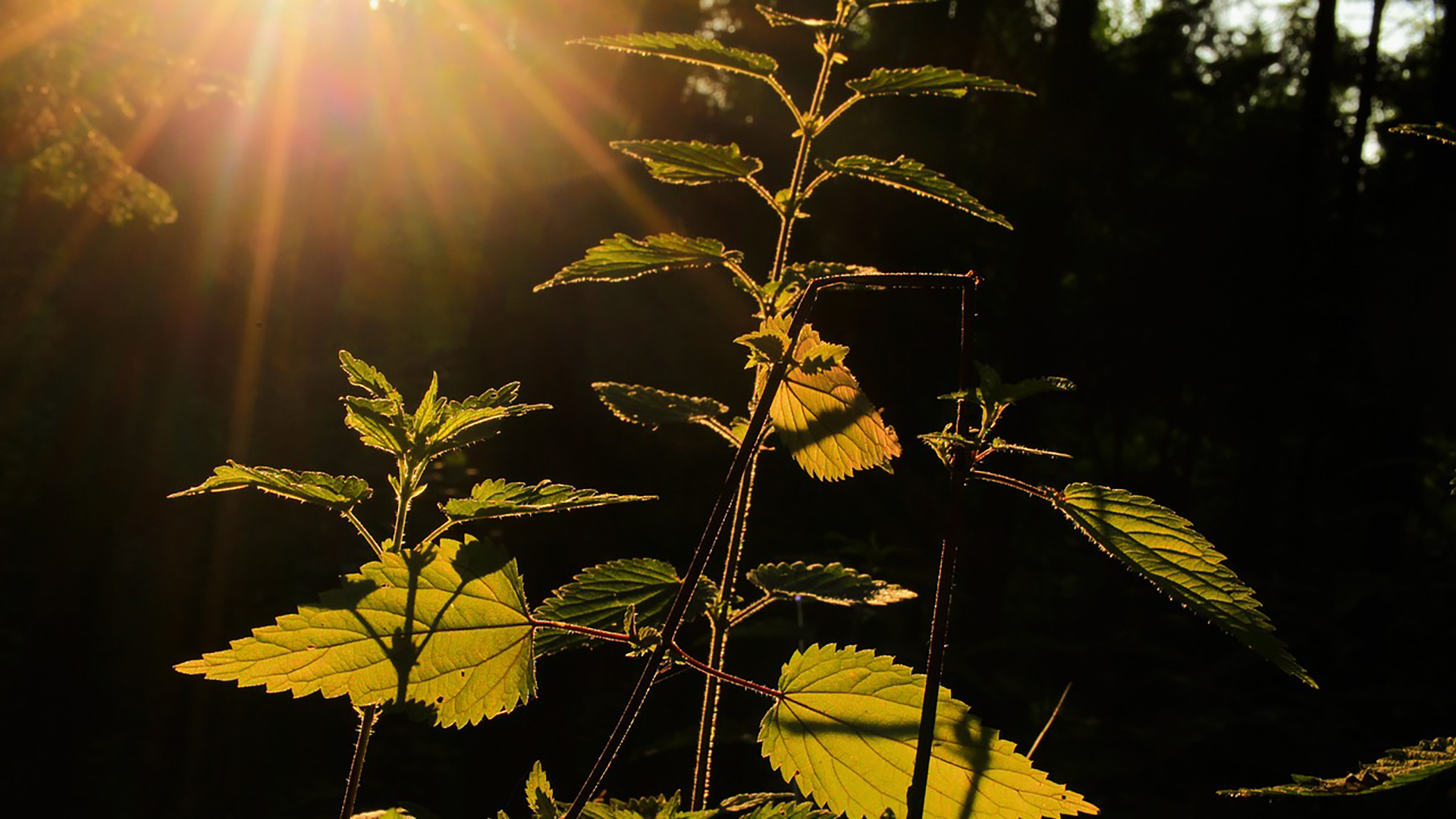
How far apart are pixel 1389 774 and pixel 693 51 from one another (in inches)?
37.0

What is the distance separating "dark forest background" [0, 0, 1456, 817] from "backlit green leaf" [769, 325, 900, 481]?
82.9 inches

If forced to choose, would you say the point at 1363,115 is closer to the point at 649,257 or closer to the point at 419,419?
the point at 649,257

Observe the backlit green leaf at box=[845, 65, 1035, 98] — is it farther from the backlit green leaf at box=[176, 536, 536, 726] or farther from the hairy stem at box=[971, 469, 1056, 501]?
the backlit green leaf at box=[176, 536, 536, 726]

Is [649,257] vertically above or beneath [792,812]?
above

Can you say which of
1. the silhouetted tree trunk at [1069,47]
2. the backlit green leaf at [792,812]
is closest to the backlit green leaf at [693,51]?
the backlit green leaf at [792,812]

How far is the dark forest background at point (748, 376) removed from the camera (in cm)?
579

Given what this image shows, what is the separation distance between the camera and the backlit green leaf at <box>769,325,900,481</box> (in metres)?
0.80

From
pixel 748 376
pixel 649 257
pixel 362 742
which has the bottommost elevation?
pixel 748 376

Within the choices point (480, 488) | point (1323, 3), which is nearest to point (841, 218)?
point (1323, 3)

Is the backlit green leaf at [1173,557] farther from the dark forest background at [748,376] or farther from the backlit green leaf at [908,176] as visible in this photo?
the dark forest background at [748,376]

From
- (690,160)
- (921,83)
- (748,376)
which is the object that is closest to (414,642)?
(690,160)

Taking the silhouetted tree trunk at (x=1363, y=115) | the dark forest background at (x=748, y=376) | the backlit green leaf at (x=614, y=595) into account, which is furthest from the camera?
the silhouetted tree trunk at (x=1363, y=115)

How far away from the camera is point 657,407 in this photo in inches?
48.4

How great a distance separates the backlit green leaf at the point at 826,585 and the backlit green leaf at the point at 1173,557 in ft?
1.36
